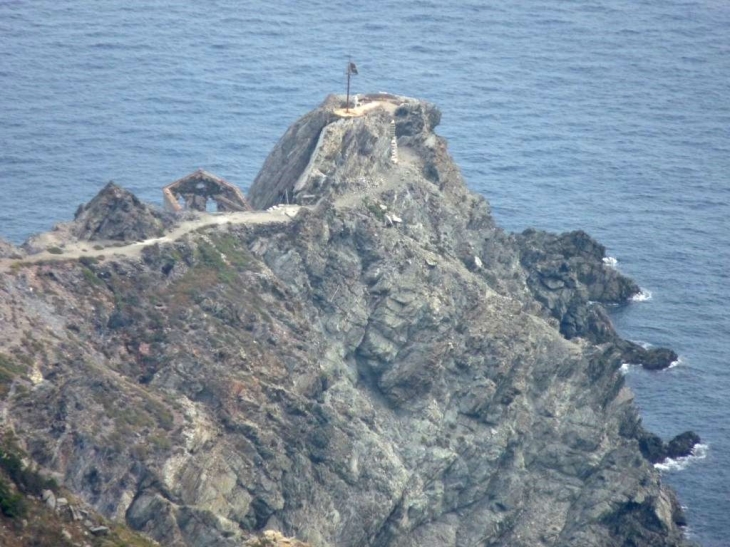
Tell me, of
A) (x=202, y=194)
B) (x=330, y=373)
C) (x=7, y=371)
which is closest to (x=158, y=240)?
(x=202, y=194)

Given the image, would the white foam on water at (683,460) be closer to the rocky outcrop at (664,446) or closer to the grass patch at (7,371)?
the rocky outcrop at (664,446)

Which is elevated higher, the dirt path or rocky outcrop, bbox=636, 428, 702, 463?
the dirt path

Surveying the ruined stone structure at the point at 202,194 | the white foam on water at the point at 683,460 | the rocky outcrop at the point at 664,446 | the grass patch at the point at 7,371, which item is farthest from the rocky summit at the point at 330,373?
the ruined stone structure at the point at 202,194

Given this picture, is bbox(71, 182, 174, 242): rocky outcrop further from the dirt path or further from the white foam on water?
the white foam on water

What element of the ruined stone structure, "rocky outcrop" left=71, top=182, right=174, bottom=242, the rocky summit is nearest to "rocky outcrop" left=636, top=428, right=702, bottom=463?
the rocky summit

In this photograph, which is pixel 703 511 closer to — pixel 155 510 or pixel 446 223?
pixel 446 223

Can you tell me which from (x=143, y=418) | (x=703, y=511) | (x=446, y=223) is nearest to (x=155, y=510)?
(x=143, y=418)
